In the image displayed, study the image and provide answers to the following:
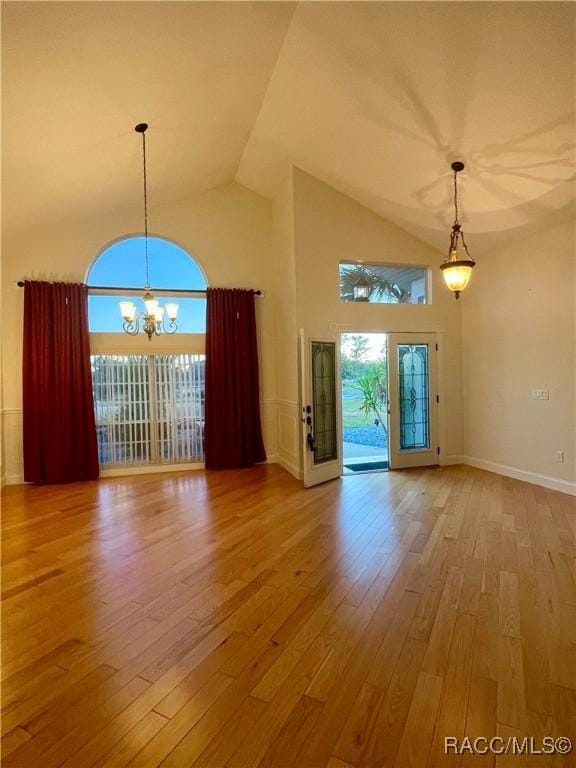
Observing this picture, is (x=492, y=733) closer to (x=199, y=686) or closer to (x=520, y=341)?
(x=199, y=686)

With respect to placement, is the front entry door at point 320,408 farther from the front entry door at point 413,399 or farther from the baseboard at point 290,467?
the front entry door at point 413,399

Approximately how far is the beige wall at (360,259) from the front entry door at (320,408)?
34 cm

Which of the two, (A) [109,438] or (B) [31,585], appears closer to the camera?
(B) [31,585]

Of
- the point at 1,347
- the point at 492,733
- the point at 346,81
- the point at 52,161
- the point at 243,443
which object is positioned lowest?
the point at 492,733

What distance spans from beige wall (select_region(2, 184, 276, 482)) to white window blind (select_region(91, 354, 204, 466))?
3.49 feet

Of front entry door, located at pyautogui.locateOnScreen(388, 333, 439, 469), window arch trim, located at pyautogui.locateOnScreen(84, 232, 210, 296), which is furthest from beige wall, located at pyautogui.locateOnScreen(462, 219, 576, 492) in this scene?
window arch trim, located at pyautogui.locateOnScreen(84, 232, 210, 296)

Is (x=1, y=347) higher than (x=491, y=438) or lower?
higher

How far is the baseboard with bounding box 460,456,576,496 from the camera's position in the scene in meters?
4.77

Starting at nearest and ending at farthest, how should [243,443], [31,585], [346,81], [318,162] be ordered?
[31,585], [346,81], [318,162], [243,443]

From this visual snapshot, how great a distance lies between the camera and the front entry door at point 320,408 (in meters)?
5.21

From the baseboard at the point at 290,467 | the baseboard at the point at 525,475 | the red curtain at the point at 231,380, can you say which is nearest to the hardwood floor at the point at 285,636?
the baseboard at the point at 525,475

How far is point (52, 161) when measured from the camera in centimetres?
408

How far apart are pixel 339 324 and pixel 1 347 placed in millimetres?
4755

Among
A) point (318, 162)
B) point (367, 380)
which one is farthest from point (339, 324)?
point (367, 380)
